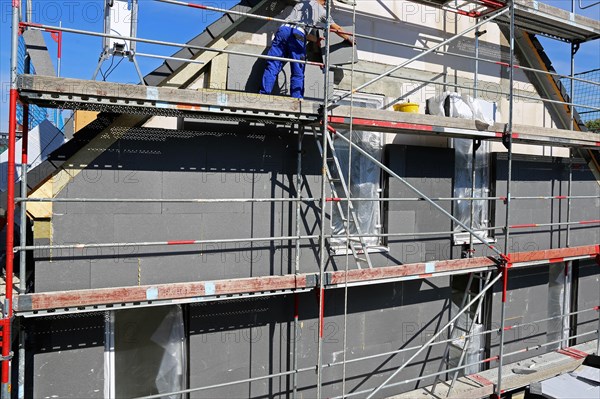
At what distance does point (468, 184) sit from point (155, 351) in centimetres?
511

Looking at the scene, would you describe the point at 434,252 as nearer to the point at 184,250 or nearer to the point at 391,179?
the point at 391,179

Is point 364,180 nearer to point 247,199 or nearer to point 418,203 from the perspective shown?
point 418,203

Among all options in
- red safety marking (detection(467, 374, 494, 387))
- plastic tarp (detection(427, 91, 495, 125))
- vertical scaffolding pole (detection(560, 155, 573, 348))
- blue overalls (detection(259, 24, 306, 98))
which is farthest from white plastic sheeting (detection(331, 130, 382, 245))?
vertical scaffolding pole (detection(560, 155, 573, 348))

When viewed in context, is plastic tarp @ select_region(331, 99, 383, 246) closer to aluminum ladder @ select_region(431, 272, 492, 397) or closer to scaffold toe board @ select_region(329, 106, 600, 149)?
scaffold toe board @ select_region(329, 106, 600, 149)

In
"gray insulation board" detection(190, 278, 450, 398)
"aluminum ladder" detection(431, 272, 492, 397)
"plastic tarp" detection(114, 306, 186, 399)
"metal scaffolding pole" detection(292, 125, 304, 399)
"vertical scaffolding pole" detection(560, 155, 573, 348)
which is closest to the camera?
"plastic tarp" detection(114, 306, 186, 399)

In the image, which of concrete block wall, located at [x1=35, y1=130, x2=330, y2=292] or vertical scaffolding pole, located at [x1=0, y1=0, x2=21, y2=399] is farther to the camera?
concrete block wall, located at [x1=35, y1=130, x2=330, y2=292]

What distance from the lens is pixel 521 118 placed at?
8.15 m

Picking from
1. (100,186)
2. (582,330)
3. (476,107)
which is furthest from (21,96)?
(582,330)

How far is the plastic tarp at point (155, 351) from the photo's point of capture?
4.97m

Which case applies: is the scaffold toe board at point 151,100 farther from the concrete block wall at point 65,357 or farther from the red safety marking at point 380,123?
the concrete block wall at point 65,357

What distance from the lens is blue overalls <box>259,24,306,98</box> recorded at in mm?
5305

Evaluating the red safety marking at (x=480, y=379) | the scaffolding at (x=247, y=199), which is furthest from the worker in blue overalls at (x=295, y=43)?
the red safety marking at (x=480, y=379)

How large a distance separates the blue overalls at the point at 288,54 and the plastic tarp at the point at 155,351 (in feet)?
9.12

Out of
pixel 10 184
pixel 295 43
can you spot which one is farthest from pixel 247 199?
pixel 10 184
